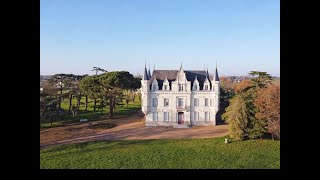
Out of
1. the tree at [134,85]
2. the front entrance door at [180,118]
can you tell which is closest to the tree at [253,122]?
the front entrance door at [180,118]

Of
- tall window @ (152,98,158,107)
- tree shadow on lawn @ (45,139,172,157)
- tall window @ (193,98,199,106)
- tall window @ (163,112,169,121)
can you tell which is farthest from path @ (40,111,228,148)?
tall window @ (193,98,199,106)

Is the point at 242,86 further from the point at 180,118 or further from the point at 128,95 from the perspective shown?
the point at 128,95

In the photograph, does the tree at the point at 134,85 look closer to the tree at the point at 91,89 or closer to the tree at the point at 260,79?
the tree at the point at 91,89

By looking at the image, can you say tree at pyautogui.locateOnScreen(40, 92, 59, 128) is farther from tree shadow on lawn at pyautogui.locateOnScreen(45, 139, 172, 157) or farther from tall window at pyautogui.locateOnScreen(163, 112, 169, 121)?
tall window at pyautogui.locateOnScreen(163, 112, 169, 121)

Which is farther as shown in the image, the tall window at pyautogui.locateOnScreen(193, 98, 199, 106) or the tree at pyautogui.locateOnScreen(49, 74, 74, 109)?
the tall window at pyautogui.locateOnScreen(193, 98, 199, 106)
